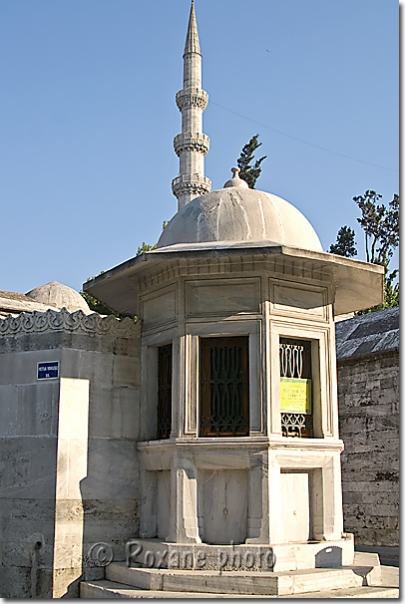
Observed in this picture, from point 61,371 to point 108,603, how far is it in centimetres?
325

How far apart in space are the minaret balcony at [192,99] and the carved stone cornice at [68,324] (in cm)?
3636

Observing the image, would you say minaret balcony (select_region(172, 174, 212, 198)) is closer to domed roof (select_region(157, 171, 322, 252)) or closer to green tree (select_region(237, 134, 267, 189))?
green tree (select_region(237, 134, 267, 189))

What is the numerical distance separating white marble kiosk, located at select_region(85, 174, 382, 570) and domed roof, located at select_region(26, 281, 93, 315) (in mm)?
Result: 6679

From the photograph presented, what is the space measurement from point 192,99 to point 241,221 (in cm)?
3663

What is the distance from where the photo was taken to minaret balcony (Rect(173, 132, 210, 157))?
4388 cm

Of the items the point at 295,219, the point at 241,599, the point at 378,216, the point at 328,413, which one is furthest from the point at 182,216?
the point at 378,216

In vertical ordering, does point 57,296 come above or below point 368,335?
above

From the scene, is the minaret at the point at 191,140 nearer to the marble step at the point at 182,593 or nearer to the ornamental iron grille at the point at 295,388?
the ornamental iron grille at the point at 295,388

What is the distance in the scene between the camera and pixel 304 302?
10.2m

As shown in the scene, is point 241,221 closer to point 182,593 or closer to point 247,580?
point 247,580

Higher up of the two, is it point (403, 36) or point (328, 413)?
point (403, 36)

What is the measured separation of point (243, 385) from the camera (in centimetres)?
979

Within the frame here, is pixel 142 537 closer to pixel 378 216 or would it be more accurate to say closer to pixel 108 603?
pixel 108 603

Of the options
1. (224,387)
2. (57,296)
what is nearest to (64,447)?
(224,387)
